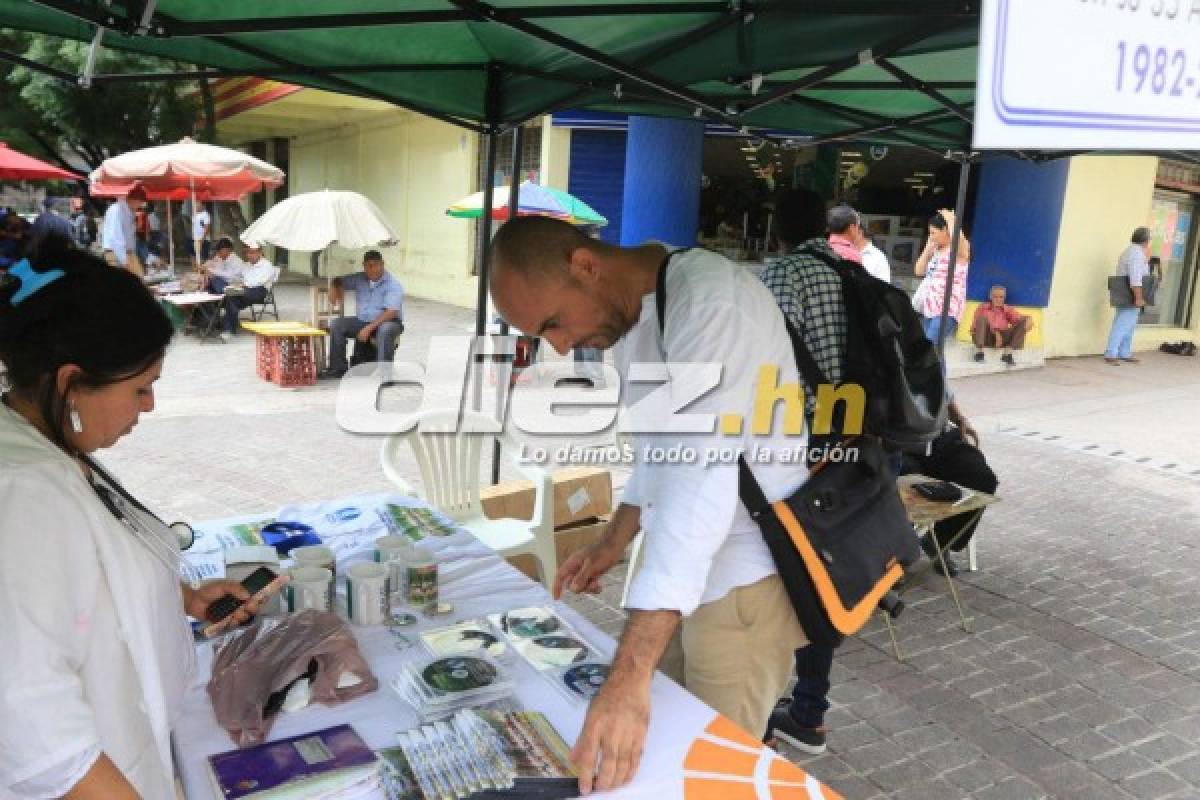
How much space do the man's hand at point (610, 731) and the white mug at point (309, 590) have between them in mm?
805

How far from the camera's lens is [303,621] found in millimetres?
1728

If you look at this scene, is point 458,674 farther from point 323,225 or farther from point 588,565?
point 323,225

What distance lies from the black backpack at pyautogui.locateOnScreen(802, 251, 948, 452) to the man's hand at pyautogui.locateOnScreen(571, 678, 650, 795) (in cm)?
95

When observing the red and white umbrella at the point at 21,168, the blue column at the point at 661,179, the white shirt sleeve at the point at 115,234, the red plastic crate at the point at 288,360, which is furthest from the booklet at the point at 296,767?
the white shirt sleeve at the point at 115,234

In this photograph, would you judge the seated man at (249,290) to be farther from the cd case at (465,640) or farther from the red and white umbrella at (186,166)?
the cd case at (465,640)

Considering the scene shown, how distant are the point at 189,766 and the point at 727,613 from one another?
1.00 metres

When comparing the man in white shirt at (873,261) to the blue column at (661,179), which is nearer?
the man in white shirt at (873,261)

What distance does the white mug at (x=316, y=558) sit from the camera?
6.82 ft

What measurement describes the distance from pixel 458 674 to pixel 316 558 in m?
0.57

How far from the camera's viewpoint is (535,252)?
1577 mm

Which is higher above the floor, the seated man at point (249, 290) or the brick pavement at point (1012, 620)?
the seated man at point (249, 290)

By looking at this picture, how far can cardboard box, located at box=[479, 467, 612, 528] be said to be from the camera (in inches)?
165

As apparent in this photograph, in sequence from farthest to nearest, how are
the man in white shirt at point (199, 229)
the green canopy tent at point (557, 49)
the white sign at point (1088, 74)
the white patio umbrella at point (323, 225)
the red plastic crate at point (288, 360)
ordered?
1. the man in white shirt at point (199, 229)
2. the white patio umbrella at point (323, 225)
3. the red plastic crate at point (288, 360)
4. the green canopy tent at point (557, 49)
5. the white sign at point (1088, 74)

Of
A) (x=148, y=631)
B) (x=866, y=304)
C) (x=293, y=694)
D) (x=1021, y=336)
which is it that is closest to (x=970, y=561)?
(x=866, y=304)
